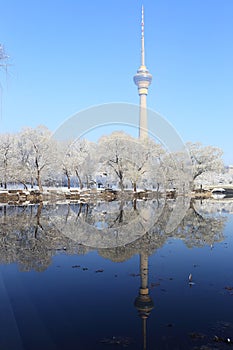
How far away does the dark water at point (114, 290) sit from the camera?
6.80 metres

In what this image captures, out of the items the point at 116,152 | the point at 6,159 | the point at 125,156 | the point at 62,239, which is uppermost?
the point at 116,152

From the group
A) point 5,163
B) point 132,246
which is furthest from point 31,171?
point 132,246

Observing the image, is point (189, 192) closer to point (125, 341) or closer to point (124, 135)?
point (124, 135)

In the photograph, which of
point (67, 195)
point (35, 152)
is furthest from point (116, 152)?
point (35, 152)

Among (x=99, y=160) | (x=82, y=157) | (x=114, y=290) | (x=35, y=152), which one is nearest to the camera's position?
(x=114, y=290)

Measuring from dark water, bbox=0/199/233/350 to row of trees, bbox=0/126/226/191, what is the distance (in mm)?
38737

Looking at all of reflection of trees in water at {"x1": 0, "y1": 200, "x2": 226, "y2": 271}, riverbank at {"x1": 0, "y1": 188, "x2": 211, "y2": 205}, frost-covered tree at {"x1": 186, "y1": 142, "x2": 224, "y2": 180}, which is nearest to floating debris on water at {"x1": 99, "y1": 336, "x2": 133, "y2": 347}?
reflection of trees in water at {"x1": 0, "y1": 200, "x2": 226, "y2": 271}

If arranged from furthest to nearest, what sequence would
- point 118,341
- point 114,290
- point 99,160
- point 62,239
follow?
point 99,160, point 62,239, point 114,290, point 118,341

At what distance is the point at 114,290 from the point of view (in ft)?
32.2

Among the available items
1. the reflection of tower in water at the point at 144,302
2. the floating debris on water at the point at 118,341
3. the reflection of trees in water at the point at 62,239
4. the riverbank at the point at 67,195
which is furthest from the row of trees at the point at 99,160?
the floating debris on water at the point at 118,341

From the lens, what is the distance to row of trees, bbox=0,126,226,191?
56062 mm

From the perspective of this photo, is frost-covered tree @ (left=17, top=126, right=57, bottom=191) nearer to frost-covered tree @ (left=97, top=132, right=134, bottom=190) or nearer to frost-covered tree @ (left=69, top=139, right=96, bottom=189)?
frost-covered tree @ (left=69, top=139, right=96, bottom=189)

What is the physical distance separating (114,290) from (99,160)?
2121 inches

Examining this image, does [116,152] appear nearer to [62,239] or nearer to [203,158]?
[203,158]
